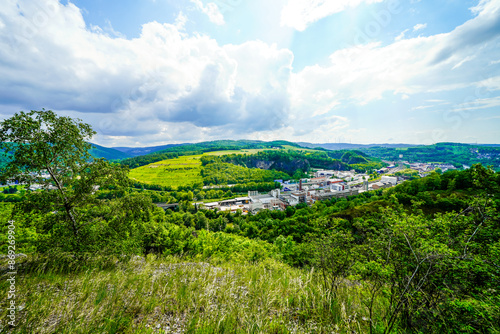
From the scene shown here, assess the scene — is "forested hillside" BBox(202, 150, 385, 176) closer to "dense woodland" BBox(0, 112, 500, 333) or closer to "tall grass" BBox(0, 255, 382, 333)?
"dense woodland" BBox(0, 112, 500, 333)

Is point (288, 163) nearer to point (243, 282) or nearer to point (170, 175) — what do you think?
point (170, 175)

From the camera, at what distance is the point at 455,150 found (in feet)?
644

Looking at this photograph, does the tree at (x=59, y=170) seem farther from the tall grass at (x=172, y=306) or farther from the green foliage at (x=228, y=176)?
the green foliage at (x=228, y=176)

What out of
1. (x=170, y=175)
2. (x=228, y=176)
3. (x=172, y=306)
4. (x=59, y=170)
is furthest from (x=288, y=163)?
(x=172, y=306)

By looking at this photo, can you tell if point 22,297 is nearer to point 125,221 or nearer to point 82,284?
point 82,284

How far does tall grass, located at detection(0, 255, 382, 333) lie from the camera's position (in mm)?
2895

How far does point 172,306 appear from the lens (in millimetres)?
3723

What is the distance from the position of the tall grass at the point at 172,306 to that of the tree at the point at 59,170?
3.15 metres

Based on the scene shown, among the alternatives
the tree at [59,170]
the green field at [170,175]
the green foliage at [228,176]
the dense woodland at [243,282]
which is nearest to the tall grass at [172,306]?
the dense woodland at [243,282]

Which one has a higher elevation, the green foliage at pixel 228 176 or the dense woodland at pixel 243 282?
the dense woodland at pixel 243 282

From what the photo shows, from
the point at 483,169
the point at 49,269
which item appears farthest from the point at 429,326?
the point at 49,269

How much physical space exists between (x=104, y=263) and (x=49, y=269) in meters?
1.30

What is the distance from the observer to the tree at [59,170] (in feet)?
20.2

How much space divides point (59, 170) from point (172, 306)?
7.73 m
